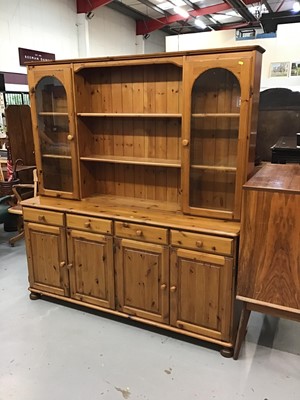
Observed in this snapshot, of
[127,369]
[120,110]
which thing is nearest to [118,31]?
[120,110]

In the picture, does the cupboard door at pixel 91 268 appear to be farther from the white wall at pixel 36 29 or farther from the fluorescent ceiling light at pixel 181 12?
the fluorescent ceiling light at pixel 181 12

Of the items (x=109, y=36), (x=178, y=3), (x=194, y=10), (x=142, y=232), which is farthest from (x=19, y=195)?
(x=194, y=10)

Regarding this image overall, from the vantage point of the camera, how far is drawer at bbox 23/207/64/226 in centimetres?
274

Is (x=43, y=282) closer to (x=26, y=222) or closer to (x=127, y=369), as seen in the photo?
(x=26, y=222)

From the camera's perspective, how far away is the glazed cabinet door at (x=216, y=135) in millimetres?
2166

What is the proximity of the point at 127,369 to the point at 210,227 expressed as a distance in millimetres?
1066

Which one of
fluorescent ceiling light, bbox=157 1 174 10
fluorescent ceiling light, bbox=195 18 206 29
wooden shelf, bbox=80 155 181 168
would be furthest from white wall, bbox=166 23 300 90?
fluorescent ceiling light, bbox=195 18 206 29

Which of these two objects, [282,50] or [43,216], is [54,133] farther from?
[282,50]

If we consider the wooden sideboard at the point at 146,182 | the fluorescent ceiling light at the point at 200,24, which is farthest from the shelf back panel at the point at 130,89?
the fluorescent ceiling light at the point at 200,24

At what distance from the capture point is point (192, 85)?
227cm

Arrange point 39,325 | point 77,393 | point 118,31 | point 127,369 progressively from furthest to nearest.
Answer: point 118,31 < point 39,325 < point 127,369 < point 77,393

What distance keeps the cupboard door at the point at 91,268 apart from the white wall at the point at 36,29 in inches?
156

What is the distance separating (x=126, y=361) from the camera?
228cm

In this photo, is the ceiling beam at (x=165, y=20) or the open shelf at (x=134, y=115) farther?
the ceiling beam at (x=165, y=20)
